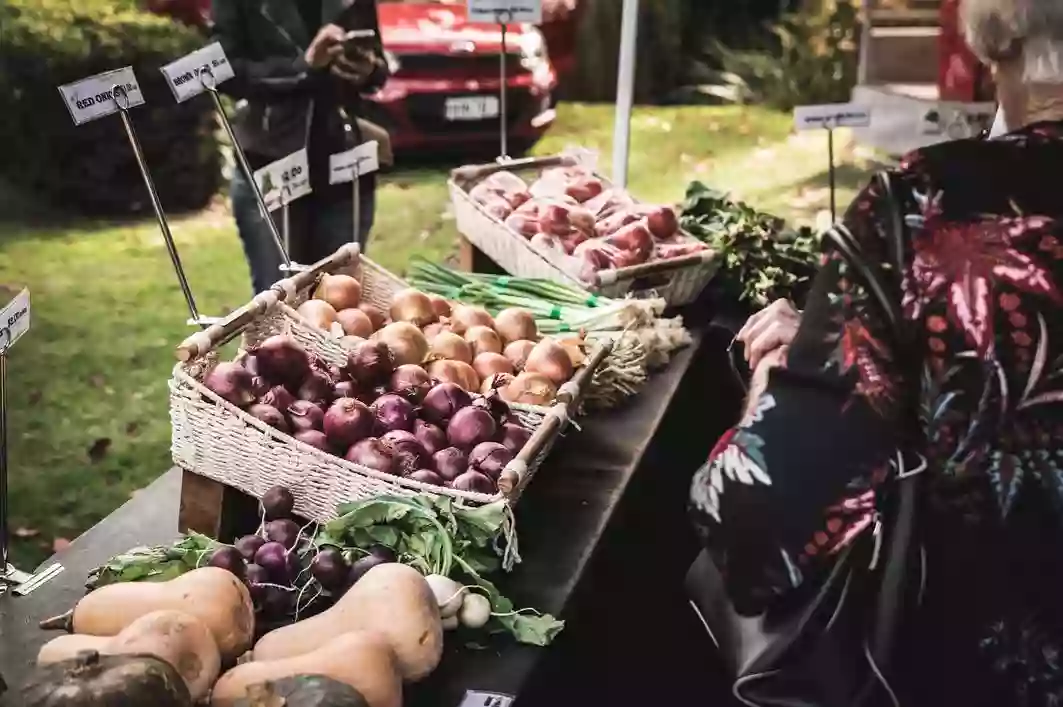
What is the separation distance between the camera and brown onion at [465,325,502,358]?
2205 millimetres

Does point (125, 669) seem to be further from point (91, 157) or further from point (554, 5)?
point (554, 5)

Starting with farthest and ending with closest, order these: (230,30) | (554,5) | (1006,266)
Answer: (554,5), (230,30), (1006,266)

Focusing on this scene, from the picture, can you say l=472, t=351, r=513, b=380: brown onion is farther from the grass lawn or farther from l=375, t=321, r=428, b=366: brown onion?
the grass lawn

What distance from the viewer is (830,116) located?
9.08 feet

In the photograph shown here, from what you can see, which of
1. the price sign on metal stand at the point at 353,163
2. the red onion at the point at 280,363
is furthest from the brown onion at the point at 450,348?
the price sign on metal stand at the point at 353,163

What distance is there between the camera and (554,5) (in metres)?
4.99

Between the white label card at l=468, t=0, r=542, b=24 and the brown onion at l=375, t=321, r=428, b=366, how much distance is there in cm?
112

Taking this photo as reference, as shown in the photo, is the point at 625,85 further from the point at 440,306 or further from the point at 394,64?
the point at 440,306

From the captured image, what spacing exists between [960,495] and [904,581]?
124 millimetres

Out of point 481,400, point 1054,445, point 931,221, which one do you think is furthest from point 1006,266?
point 481,400

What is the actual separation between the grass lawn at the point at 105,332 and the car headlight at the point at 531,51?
536mm

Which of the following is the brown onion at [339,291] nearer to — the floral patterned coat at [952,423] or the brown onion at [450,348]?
the brown onion at [450,348]

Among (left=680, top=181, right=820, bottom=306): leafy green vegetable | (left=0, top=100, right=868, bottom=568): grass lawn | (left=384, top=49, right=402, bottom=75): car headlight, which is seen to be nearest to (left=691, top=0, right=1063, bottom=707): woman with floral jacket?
(left=680, top=181, right=820, bottom=306): leafy green vegetable

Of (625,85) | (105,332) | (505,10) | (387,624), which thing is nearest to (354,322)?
(387,624)
